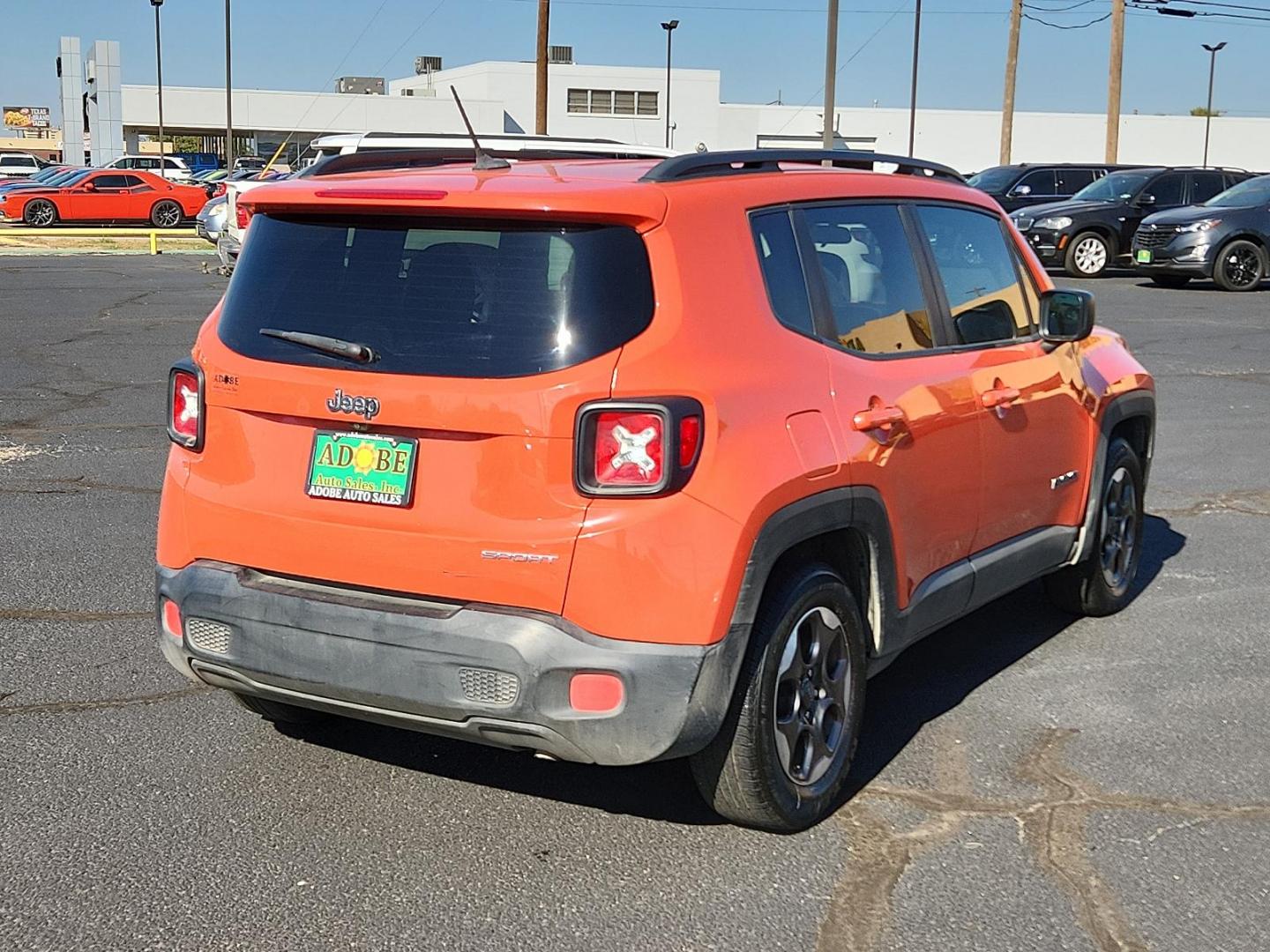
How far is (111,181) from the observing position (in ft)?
120

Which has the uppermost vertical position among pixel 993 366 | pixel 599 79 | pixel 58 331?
pixel 599 79

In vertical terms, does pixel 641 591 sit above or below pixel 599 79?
below

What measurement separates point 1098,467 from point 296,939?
3.64 m

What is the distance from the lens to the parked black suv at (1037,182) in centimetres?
2931

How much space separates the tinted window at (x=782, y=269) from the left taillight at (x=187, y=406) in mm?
1583

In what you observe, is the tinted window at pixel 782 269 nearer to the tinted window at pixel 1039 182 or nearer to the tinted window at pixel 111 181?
the tinted window at pixel 1039 182

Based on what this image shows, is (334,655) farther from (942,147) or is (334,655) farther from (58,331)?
(942,147)

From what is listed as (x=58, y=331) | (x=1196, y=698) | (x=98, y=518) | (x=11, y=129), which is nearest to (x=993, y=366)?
(x=1196, y=698)

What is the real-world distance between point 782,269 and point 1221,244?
20.1m

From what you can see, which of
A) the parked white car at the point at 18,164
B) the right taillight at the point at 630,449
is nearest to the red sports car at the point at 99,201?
the parked white car at the point at 18,164

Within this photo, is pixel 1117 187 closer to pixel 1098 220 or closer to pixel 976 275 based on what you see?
pixel 1098 220

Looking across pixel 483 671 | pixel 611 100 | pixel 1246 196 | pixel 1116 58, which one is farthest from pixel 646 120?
pixel 483 671

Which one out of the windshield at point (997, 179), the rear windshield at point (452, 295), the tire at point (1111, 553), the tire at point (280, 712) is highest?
the windshield at point (997, 179)

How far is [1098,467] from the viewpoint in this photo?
5793mm
